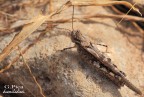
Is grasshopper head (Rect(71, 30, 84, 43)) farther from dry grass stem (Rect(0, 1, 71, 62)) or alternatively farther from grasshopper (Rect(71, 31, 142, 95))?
dry grass stem (Rect(0, 1, 71, 62))

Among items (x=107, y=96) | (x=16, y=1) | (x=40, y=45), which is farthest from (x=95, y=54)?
(x=16, y=1)

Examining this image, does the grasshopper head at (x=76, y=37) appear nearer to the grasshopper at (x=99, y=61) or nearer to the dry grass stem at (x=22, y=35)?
the grasshopper at (x=99, y=61)

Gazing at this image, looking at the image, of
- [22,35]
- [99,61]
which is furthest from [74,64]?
[22,35]

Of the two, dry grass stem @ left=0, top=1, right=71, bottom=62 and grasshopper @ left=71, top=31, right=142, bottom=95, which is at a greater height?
dry grass stem @ left=0, top=1, right=71, bottom=62

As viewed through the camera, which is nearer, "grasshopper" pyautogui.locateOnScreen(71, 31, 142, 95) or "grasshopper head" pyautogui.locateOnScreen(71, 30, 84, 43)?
"grasshopper" pyautogui.locateOnScreen(71, 31, 142, 95)

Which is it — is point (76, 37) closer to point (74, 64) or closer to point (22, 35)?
point (74, 64)

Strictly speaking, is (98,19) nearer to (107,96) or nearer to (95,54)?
(95,54)

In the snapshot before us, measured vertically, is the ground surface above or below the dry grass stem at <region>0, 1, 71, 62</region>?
below

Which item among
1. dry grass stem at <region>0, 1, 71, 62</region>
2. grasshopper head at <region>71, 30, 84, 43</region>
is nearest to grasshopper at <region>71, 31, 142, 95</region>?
grasshopper head at <region>71, 30, 84, 43</region>
